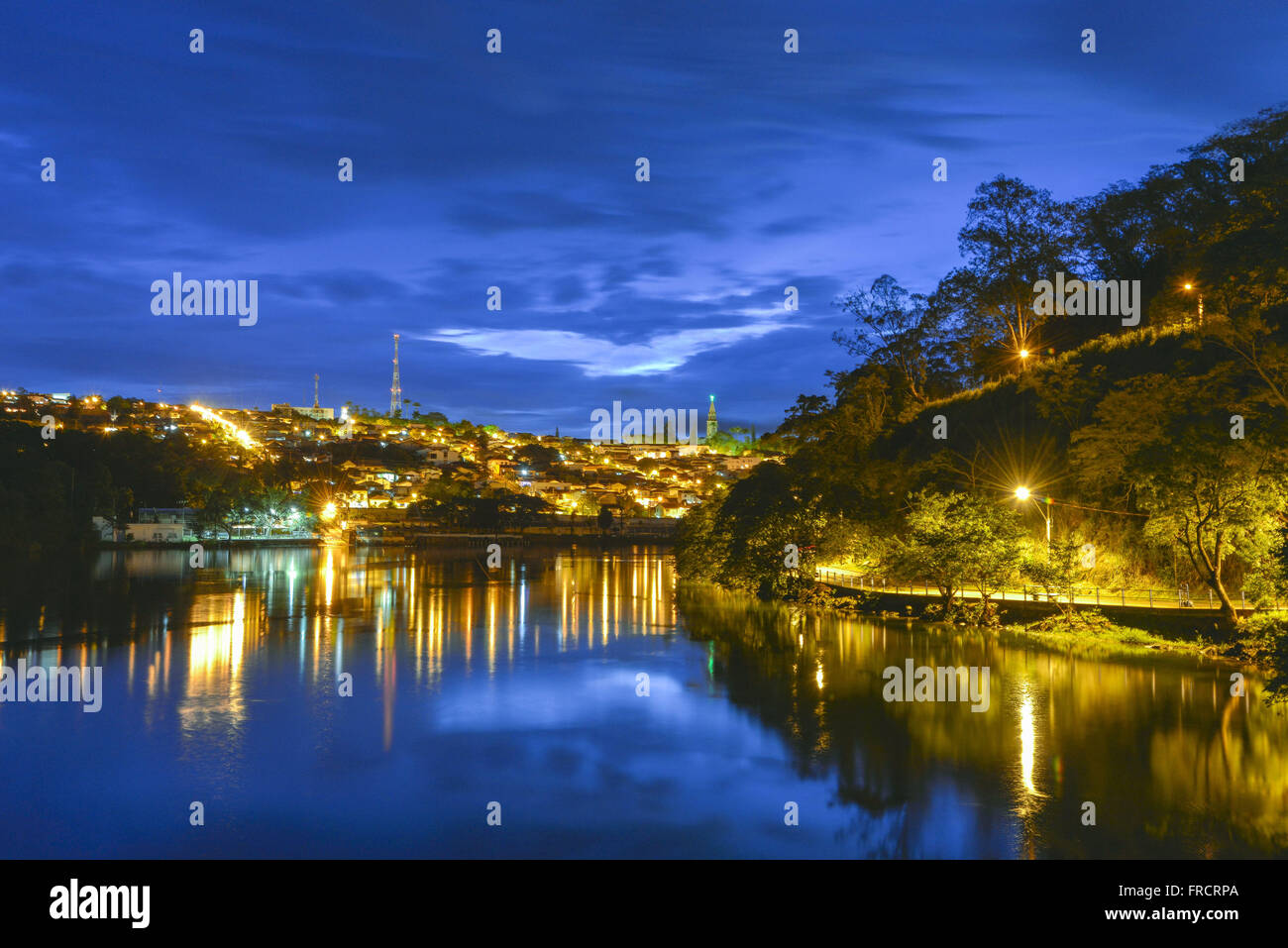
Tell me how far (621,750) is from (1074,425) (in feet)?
93.7

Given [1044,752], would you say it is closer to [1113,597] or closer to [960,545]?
[960,545]

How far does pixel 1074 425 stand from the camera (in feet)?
128

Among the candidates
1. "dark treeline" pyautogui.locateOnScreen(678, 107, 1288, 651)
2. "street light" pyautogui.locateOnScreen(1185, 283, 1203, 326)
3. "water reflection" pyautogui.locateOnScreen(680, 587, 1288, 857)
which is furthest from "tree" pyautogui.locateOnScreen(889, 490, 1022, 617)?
"street light" pyautogui.locateOnScreen(1185, 283, 1203, 326)

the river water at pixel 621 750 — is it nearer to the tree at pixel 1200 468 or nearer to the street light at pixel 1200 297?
the tree at pixel 1200 468

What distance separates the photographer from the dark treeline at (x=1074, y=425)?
85.4ft

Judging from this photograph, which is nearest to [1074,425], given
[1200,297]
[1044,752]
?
[1200,297]

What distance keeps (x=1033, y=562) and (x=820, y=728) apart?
615 inches

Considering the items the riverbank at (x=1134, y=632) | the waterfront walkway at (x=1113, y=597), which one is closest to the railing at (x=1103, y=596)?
the waterfront walkway at (x=1113, y=597)

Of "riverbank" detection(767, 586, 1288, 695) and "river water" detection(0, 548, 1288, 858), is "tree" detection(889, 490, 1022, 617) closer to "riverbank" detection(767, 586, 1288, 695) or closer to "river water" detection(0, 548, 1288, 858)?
"riverbank" detection(767, 586, 1288, 695)

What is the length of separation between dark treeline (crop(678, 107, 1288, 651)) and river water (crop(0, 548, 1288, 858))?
14.1 feet

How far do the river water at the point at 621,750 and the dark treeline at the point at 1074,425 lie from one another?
431 cm
